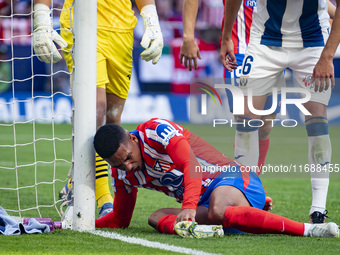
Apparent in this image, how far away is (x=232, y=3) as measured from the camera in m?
4.21

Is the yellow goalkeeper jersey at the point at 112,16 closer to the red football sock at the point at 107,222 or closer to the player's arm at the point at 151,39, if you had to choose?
the player's arm at the point at 151,39

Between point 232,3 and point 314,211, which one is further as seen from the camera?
point 232,3

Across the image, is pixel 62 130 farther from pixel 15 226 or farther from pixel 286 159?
pixel 15 226

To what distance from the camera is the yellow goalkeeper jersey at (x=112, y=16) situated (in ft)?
14.9


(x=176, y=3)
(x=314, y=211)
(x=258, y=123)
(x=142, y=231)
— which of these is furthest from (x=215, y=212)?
(x=176, y=3)

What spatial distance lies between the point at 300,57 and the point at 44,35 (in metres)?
1.64

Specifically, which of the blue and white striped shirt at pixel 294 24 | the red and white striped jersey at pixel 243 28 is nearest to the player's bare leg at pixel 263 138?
the red and white striped jersey at pixel 243 28

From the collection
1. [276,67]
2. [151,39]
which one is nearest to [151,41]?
[151,39]

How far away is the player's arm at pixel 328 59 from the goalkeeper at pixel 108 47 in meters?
1.02

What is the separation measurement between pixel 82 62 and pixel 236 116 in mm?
1490

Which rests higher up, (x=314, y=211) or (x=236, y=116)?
(x=236, y=116)

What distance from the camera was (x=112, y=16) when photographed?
4.60 meters

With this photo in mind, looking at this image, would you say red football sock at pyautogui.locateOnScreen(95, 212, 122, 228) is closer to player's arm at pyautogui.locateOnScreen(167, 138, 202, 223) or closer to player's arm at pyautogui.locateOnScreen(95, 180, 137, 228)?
player's arm at pyautogui.locateOnScreen(95, 180, 137, 228)

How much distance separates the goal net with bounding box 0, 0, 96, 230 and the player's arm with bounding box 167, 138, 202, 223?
1.63 ft
